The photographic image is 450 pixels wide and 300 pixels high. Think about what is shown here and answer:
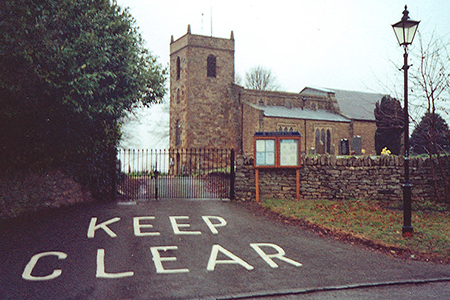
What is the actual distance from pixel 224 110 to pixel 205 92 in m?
2.81

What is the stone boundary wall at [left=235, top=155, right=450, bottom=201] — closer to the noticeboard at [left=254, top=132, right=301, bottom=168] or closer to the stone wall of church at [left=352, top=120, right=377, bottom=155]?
the noticeboard at [left=254, top=132, right=301, bottom=168]

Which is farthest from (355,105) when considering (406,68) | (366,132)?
(406,68)

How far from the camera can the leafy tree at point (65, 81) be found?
31.6 ft

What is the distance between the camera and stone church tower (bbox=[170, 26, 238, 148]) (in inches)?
1647

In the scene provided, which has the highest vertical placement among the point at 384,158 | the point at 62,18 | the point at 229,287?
the point at 62,18

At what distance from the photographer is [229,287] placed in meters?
6.63

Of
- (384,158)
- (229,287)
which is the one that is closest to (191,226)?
(229,287)

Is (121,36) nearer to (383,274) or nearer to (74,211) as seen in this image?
(74,211)

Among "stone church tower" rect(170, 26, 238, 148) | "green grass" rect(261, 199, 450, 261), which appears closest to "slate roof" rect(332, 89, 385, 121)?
"stone church tower" rect(170, 26, 238, 148)

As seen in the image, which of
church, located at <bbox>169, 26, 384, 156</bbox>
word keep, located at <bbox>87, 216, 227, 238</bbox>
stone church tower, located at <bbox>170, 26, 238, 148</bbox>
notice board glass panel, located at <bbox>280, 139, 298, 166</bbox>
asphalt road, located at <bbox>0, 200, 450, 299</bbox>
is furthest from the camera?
stone church tower, located at <bbox>170, 26, 238, 148</bbox>

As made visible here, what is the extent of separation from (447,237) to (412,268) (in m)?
2.66

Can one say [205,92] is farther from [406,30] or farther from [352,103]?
[406,30]

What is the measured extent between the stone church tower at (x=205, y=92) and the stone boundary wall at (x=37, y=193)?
28098 mm

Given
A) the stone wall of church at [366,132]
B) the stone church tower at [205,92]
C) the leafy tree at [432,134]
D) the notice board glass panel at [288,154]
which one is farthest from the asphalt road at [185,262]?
the stone wall of church at [366,132]
